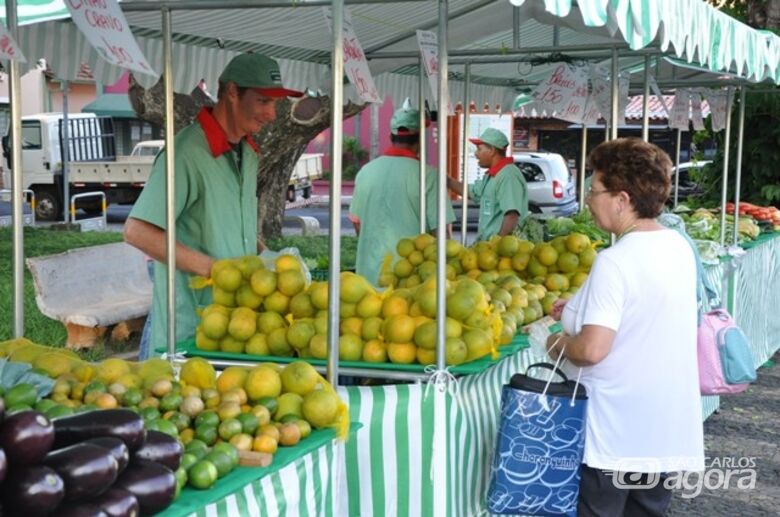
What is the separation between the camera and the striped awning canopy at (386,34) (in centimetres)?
392

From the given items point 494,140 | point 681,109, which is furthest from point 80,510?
point 681,109

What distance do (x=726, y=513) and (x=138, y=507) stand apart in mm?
4531

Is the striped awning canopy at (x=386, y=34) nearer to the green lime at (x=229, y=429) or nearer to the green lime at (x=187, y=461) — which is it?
the green lime at (x=229, y=429)

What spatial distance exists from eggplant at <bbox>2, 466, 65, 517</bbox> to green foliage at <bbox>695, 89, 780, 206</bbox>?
10562 millimetres

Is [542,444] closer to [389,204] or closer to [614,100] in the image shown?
[614,100]

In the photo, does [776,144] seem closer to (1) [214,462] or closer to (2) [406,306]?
(2) [406,306]

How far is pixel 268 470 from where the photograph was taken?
8.79 feet

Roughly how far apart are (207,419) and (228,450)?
18 cm

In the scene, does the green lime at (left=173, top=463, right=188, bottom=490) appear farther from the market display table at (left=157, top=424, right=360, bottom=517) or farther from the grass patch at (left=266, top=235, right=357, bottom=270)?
the grass patch at (left=266, top=235, right=357, bottom=270)

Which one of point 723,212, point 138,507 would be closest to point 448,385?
point 138,507

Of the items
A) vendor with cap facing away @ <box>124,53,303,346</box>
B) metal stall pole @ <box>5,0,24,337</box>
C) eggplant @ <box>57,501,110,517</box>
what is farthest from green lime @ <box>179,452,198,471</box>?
vendor with cap facing away @ <box>124,53,303,346</box>

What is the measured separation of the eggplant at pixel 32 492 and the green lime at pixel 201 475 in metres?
0.53

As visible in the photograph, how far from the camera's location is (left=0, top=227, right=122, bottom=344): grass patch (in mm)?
9719

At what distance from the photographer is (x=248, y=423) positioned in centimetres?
281
